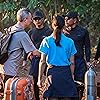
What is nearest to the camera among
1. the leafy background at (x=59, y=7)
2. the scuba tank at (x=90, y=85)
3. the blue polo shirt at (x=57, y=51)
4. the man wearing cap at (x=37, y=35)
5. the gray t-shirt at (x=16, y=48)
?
the blue polo shirt at (x=57, y=51)

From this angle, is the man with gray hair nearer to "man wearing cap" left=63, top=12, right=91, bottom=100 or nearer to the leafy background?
"man wearing cap" left=63, top=12, right=91, bottom=100

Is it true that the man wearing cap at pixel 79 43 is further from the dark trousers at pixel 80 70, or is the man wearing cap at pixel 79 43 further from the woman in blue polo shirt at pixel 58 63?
the woman in blue polo shirt at pixel 58 63

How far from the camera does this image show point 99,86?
27.9 ft

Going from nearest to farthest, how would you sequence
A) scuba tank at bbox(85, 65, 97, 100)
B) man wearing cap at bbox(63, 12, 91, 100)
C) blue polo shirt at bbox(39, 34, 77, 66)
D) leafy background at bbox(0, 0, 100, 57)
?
blue polo shirt at bbox(39, 34, 77, 66)
scuba tank at bbox(85, 65, 97, 100)
man wearing cap at bbox(63, 12, 91, 100)
leafy background at bbox(0, 0, 100, 57)

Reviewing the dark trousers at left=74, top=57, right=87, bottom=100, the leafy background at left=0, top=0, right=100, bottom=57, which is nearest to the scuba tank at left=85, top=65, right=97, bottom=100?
the dark trousers at left=74, top=57, right=87, bottom=100

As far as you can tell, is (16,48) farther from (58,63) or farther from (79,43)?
(79,43)

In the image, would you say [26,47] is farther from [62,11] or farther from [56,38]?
[62,11]

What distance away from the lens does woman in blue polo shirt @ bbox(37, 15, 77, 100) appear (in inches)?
244

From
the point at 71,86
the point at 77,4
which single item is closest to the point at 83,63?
the point at 71,86

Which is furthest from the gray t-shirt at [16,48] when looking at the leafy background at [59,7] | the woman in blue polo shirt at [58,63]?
the leafy background at [59,7]

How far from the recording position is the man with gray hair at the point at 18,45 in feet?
21.5

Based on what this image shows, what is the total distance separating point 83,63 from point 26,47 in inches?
76.5

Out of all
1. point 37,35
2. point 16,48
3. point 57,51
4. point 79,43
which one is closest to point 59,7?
point 37,35

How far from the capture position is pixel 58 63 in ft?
20.4
